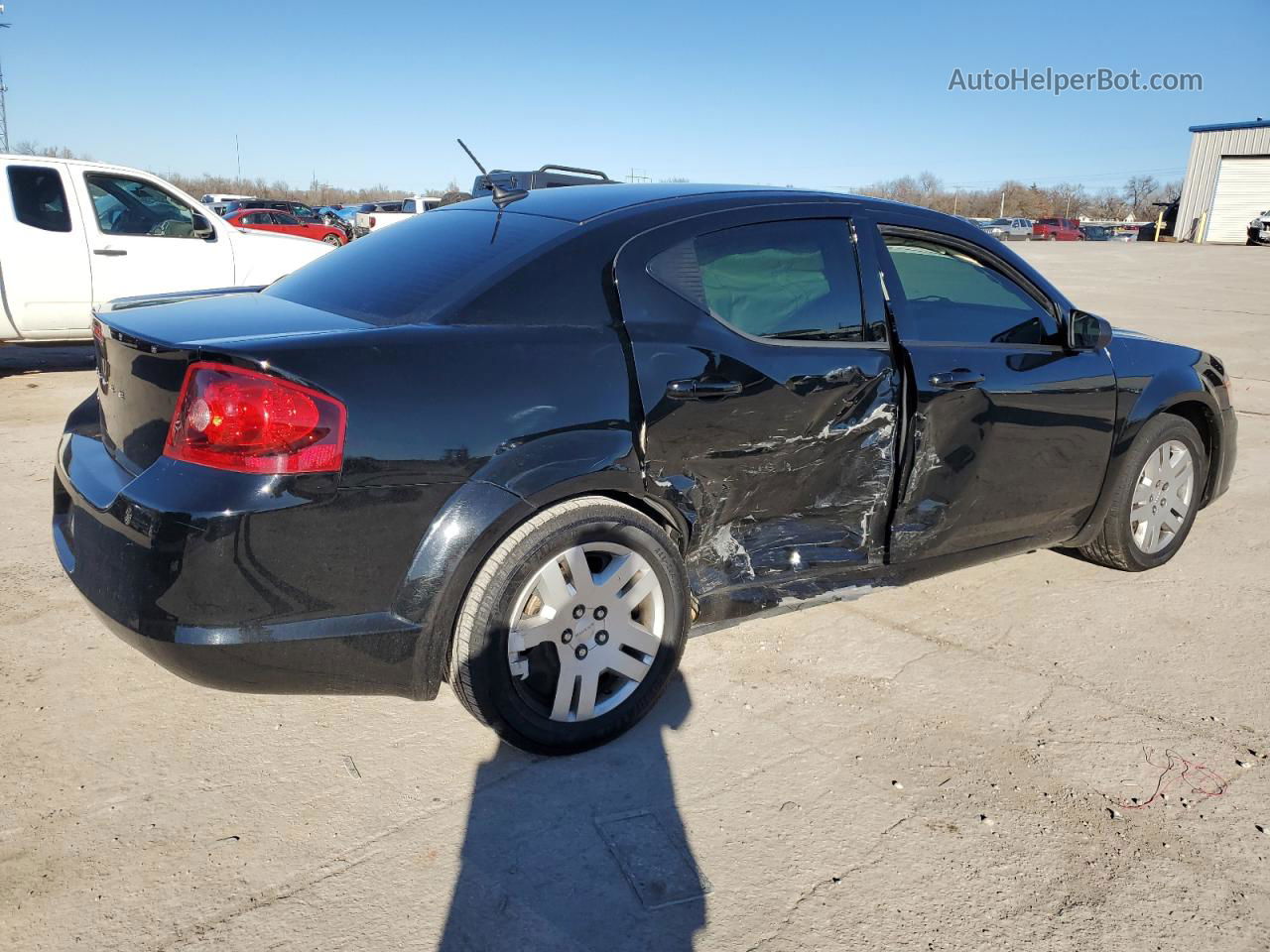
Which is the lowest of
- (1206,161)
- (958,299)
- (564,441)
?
(564,441)

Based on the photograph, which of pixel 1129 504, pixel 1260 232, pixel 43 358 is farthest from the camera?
pixel 1260 232

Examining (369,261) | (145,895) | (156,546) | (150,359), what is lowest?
(145,895)

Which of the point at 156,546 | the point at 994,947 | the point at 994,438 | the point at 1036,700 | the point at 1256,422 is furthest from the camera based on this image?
the point at 1256,422

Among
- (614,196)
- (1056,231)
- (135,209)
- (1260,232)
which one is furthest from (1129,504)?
(1056,231)

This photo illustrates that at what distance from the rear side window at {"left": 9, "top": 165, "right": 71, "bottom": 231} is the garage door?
50.4m

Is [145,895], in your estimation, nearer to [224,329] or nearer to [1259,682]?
[224,329]

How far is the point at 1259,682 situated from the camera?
3.47 m

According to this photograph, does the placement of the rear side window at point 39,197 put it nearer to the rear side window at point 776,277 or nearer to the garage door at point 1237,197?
the rear side window at point 776,277

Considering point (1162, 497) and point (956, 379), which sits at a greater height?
point (956, 379)

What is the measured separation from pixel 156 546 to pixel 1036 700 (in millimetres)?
2781

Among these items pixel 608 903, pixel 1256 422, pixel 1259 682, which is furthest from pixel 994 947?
pixel 1256 422

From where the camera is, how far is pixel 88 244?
8.45 m

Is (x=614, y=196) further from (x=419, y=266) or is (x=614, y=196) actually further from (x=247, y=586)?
(x=247, y=586)

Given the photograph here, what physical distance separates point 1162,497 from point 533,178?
138 inches
